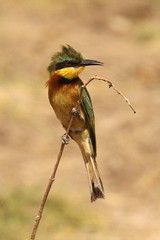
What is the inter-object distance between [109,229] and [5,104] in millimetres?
3144

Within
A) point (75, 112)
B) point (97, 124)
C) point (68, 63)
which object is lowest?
point (75, 112)

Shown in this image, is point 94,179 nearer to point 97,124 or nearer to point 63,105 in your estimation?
point 63,105

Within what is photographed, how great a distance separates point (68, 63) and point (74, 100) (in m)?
0.28

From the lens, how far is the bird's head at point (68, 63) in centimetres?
363

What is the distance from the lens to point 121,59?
12172 millimetres

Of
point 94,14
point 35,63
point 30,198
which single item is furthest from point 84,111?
point 94,14

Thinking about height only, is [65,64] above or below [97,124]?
below

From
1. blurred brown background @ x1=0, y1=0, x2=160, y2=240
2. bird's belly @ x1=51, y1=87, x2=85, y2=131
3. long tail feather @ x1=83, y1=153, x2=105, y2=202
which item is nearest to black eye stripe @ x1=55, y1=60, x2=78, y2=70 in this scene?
bird's belly @ x1=51, y1=87, x2=85, y2=131

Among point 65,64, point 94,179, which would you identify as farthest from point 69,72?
point 94,179

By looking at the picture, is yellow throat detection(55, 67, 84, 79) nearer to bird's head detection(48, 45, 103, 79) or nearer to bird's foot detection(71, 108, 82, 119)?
bird's head detection(48, 45, 103, 79)

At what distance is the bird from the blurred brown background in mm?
3031

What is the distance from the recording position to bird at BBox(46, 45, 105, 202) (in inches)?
146

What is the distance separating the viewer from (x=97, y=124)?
10.1 m

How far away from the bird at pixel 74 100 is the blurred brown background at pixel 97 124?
3.03 m
